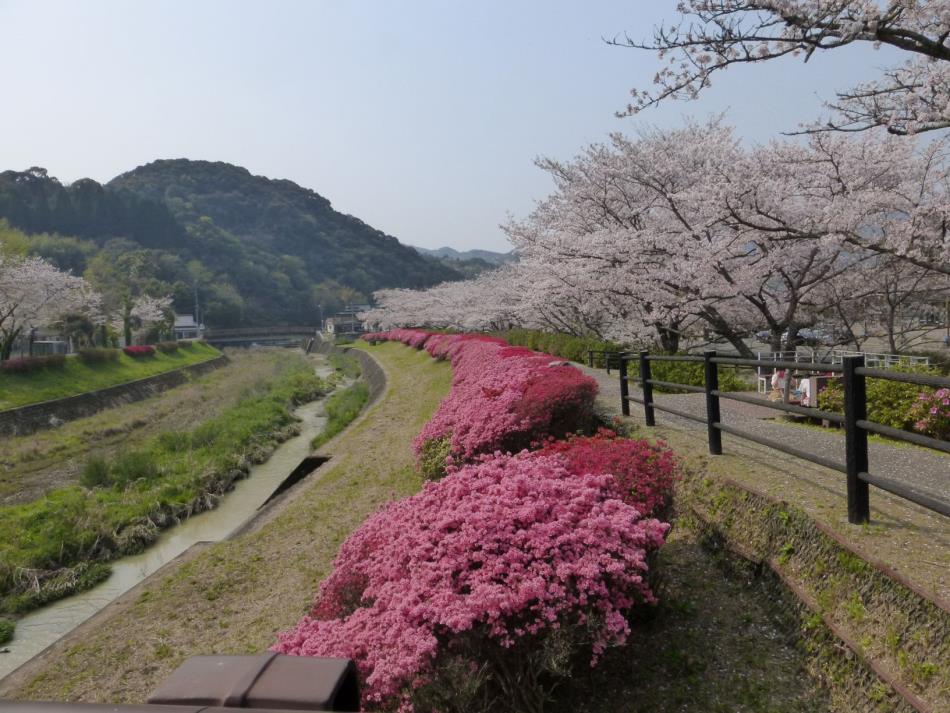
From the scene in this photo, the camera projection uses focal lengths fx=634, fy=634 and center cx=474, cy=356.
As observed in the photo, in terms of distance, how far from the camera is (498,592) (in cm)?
318

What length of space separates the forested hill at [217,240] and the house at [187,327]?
193 centimetres

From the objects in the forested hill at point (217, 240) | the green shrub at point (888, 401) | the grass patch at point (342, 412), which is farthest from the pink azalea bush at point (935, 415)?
the forested hill at point (217, 240)

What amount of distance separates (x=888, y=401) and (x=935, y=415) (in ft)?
3.31

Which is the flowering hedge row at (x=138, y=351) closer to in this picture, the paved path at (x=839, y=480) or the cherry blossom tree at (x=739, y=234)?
the cherry blossom tree at (x=739, y=234)

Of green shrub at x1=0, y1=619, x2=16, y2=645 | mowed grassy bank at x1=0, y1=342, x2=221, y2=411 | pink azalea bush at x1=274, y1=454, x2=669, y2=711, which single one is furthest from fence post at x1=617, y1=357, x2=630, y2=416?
mowed grassy bank at x1=0, y1=342, x2=221, y2=411

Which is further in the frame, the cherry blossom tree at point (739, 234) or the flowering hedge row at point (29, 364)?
the flowering hedge row at point (29, 364)

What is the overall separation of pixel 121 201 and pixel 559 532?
419 feet

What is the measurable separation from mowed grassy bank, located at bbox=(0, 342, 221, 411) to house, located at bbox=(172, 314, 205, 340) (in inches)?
1773

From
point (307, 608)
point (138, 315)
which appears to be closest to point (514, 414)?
Answer: point (307, 608)

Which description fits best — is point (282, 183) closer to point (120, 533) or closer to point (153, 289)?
point (153, 289)

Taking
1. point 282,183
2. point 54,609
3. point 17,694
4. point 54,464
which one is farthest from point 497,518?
point 282,183

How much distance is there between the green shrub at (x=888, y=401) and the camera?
822cm

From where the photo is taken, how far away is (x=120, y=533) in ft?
36.8

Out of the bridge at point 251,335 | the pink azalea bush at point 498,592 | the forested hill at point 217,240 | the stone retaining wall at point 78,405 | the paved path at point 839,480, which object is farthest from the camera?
the forested hill at point 217,240
